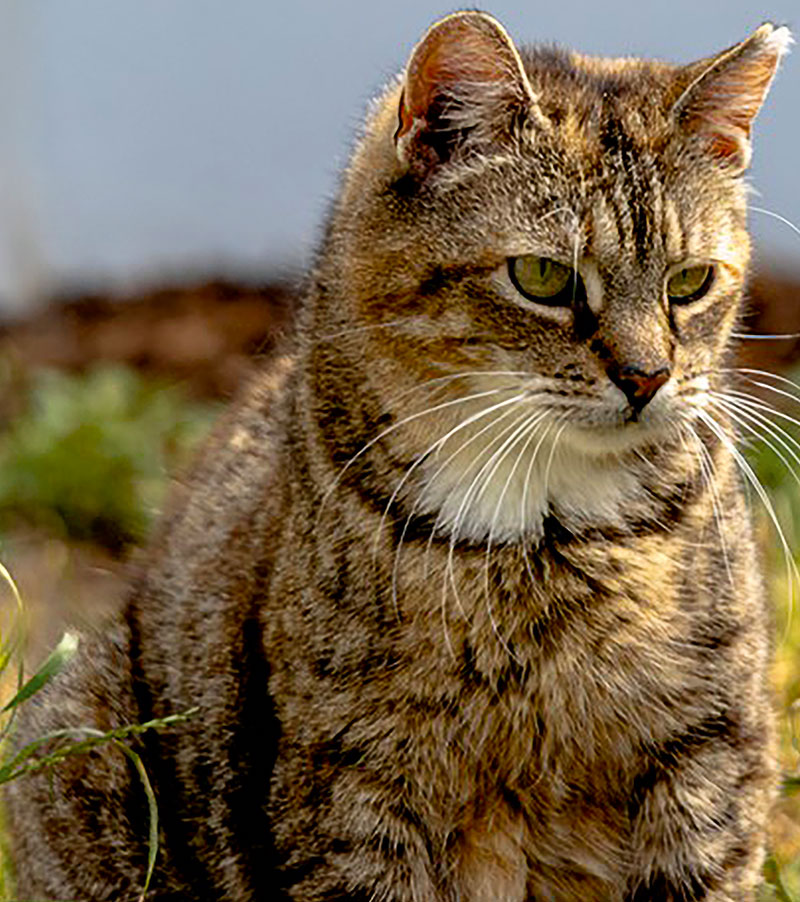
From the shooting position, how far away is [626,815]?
3.63m

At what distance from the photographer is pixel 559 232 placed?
3330 mm

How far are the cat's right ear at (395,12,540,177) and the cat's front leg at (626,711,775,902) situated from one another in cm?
109

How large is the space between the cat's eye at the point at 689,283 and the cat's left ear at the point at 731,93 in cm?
23

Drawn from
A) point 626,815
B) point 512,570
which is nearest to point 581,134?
point 512,570

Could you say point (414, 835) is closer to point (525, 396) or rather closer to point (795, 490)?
point (525, 396)

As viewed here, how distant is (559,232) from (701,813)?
3.42 feet

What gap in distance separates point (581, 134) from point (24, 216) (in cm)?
590

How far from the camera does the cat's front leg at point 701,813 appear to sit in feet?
11.6

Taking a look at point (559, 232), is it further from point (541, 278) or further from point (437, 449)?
point (437, 449)

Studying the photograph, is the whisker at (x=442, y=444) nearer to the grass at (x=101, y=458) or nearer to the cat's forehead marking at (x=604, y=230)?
the cat's forehead marking at (x=604, y=230)

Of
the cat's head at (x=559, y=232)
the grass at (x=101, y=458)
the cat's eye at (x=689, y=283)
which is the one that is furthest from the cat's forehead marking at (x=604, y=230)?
the grass at (x=101, y=458)

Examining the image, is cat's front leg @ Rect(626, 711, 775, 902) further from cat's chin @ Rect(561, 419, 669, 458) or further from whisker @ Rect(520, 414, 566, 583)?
cat's chin @ Rect(561, 419, 669, 458)

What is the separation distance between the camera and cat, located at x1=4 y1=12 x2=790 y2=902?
336cm

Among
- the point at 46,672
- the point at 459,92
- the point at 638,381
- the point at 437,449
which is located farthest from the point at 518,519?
the point at 46,672
